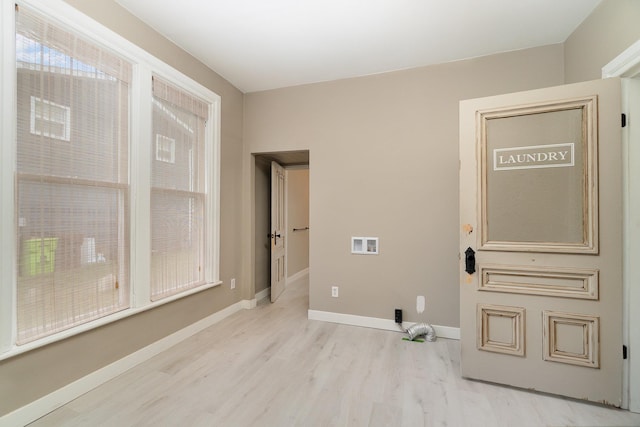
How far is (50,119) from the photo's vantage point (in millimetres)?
1731

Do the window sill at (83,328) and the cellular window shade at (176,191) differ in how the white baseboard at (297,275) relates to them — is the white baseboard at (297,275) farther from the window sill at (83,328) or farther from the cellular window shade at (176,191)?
the window sill at (83,328)

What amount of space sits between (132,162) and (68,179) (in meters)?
0.46

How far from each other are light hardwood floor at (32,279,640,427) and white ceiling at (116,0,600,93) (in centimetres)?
284

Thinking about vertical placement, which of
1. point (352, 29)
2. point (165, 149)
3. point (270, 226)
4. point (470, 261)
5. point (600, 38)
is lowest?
point (470, 261)

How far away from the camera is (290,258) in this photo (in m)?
5.14

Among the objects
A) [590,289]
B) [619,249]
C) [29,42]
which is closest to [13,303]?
[29,42]

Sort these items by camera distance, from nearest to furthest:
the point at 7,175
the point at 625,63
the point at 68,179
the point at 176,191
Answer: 1. the point at 7,175
2. the point at 625,63
3. the point at 68,179
4. the point at 176,191

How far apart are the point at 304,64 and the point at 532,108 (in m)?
2.13

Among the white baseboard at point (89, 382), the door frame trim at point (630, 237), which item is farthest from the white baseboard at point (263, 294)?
the door frame trim at point (630, 237)

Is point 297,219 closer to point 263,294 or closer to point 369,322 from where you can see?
point 263,294

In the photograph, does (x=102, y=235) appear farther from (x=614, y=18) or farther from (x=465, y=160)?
(x=614, y=18)

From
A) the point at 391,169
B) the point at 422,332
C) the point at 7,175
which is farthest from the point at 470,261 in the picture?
the point at 7,175

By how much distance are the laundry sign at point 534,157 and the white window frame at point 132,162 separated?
275 cm

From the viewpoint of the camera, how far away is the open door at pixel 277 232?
3988 millimetres
